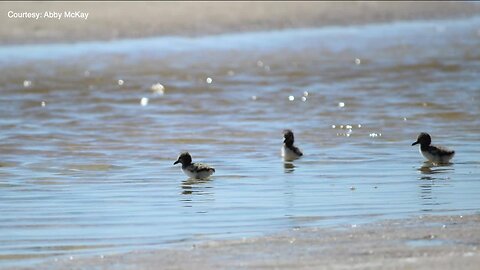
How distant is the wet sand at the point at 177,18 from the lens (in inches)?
1000

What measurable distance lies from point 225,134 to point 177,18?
13.2m

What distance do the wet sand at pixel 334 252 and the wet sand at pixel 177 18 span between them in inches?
726

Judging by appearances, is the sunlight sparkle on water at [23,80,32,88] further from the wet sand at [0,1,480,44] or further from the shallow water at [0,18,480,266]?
the wet sand at [0,1,480,44]

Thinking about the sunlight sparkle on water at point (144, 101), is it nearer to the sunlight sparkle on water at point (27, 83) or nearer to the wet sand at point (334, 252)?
the sunlight sparkle on water at point (27, 83)

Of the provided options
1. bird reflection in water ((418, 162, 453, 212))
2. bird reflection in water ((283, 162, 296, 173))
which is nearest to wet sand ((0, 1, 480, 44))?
bird reflection in water ((283, 162, 296, 173))

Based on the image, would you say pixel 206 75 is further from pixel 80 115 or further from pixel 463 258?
pixel 463 258

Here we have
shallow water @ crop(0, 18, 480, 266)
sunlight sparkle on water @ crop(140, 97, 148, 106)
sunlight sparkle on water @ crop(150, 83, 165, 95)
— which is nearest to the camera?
shallow water @ crop(0, 18, 480, 266)

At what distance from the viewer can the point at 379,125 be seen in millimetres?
14164

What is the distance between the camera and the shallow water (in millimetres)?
8469

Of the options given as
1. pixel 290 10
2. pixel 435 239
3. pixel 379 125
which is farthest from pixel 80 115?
pixel 290 10

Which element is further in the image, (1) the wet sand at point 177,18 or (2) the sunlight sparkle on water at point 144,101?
(1) the wet sand at point 177,18

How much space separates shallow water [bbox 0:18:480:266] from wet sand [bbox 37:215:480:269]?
0.43 m

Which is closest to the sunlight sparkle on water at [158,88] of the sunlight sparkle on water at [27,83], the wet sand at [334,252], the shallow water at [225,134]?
the shallow water at [225,134]

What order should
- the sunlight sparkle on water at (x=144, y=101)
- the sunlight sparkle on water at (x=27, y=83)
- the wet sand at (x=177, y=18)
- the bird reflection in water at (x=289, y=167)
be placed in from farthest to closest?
the wet sand at (x=177, y=18), the sunlight sparkle on water at (x=27, y=83), the sunlight sparkle on water at (x=144, y=101), the bird reflection in water at (x=289, y=167)
